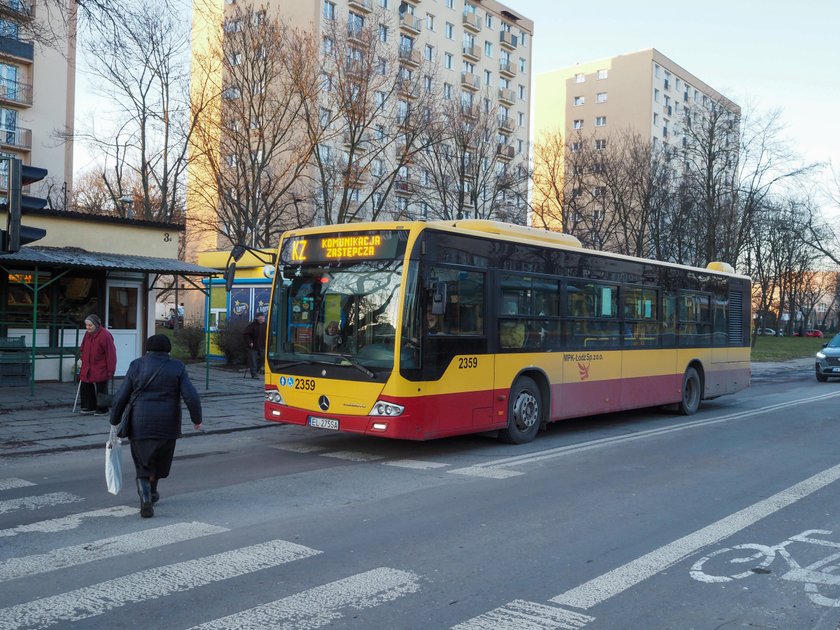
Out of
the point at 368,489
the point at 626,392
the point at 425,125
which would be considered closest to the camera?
the point at 368,489

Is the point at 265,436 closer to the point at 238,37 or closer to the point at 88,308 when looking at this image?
the point at 88,308

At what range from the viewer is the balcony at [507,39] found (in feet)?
225

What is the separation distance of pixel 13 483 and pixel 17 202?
306 centimetres

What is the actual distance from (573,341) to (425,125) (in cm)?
1966

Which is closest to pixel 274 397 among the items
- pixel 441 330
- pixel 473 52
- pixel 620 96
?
pixel 441 330

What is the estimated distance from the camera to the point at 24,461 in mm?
9500

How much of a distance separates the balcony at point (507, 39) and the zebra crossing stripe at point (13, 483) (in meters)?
67.0

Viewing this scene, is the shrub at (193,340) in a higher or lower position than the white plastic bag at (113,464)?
higher

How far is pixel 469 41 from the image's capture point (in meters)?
65.1

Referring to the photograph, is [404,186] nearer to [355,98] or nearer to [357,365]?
[355,98]

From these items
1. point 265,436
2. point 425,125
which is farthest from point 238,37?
point 265,436

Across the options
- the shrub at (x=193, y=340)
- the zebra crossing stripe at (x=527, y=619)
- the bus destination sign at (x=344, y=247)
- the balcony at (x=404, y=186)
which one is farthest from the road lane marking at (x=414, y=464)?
the balcony at (x=404, y=186)

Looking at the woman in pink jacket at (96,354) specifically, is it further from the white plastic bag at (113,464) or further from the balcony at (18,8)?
the white plastic bag at (113,464)

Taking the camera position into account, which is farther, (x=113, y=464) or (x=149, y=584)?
(x=113, y=464)
